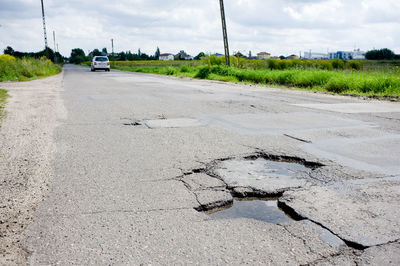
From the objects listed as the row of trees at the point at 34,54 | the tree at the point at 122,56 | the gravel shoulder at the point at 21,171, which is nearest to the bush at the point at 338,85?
the gravel shoulder at the point at 21,171

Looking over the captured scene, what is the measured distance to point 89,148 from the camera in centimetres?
455

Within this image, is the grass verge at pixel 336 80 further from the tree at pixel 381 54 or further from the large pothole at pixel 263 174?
the tree at pixel 381 54

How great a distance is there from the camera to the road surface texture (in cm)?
216

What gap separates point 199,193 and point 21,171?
2034 millimetres

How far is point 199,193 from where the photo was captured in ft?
10.1

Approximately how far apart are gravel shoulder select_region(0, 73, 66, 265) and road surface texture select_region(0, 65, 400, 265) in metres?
0.01

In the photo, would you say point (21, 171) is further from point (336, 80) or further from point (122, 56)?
point (122, 56)

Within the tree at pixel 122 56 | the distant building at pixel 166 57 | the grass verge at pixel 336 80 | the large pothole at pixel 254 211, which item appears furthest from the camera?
the distant building at pixel 166 57

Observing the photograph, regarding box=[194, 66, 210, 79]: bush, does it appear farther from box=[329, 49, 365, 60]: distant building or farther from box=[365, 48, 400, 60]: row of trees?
box=[329, 49, 365, 60]: distant building

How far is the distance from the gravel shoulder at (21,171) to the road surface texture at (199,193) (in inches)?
0.6

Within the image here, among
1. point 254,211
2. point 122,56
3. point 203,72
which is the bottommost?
point 254,211

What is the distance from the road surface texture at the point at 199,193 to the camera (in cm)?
216

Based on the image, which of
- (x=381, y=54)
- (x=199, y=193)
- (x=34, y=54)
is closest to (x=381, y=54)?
(x=381, y=54)

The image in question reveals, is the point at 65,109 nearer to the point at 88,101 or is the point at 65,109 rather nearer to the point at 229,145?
the point at 88,101
